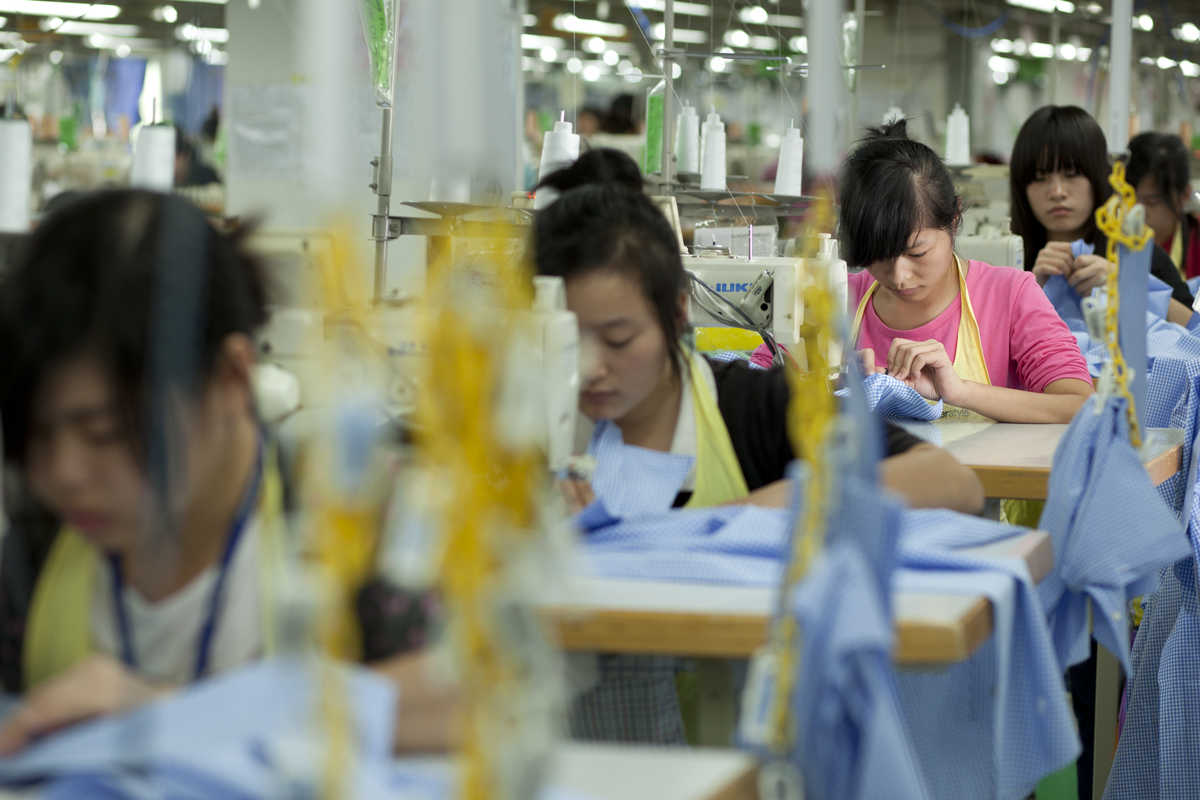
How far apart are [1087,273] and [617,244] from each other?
1.86 metres

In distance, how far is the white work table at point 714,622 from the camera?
1.14 metres

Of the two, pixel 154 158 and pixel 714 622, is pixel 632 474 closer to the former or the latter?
pixel 714 622

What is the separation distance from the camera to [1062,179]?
3.38 meters

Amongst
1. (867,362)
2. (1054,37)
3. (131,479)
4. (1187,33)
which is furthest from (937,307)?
(1187,33)

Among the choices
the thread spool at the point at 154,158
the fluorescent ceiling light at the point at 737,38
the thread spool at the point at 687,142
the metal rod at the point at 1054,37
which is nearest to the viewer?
the thread spool at the point at 154,158

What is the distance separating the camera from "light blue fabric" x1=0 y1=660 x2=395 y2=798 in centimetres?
84

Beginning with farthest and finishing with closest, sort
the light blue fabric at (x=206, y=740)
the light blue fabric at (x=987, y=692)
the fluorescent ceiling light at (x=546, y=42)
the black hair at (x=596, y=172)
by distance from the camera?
1. the fluorescent ceiling light at (x=546, y=42)
2. the black hair at (x=596, y=172)
3. the light blue fabric at (x=987, y=692)
4. the light blue fabric at (x=206, y=740)

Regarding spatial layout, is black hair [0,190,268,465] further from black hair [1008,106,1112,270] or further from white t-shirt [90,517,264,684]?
black hair [1008,106,1112,270]

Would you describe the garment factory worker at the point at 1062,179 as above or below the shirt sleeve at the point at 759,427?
above

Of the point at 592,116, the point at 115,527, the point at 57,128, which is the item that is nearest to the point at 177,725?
the point at 115,527

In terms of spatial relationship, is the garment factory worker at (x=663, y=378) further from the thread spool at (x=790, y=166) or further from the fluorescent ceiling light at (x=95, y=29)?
the fluorescent ceiling light at (x=95, y=29)

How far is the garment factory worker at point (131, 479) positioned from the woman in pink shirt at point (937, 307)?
152 cm

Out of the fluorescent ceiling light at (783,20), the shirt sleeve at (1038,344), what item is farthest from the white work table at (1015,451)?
the fluorescent ceiling light at (783,20)

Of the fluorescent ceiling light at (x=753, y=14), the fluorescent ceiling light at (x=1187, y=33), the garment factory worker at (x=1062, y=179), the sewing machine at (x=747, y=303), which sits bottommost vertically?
the sewing machine at (x=747, y=303)
